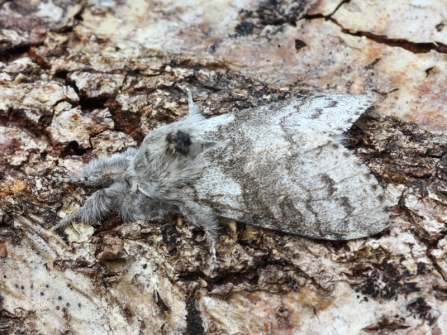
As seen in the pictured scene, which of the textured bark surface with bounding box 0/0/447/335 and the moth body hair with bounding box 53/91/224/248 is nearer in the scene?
the textured bark surface with bounding box 0/0/447/335

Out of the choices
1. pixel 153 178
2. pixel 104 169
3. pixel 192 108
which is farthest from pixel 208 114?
pixel 104 169

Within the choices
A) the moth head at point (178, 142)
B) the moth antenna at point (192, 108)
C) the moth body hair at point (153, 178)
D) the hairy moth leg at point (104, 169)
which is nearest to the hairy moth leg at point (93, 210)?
the moth body hair at point (153, 178)

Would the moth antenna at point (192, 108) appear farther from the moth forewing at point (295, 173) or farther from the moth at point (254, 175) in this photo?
the moth forewing at point (295, 173)

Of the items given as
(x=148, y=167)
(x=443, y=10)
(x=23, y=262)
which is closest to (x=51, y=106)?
(x=148, y=167)

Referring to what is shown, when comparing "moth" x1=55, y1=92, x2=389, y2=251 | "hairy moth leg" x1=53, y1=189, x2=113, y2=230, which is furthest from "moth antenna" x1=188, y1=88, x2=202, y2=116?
"hairy moth leg" x1=53, y1=189, x2=113, y2=230

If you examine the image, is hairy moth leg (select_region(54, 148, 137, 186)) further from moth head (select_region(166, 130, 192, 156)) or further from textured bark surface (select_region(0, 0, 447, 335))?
moth head (select_region(166, 130, 192, 156))

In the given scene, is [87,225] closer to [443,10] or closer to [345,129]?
[345,129]

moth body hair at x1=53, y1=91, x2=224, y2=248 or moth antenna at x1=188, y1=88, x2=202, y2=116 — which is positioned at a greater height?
moth antenna at x1=188, y1=88, x2=202, y2=116
